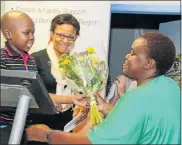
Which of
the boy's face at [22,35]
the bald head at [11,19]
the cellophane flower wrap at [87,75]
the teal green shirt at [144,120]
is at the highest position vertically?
the bald head at [11,19]

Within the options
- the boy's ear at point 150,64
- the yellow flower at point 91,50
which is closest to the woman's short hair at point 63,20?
the yellow flower at point 91,50

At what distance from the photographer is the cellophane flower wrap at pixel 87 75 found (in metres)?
1.85

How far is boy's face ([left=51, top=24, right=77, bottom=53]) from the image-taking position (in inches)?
86.4

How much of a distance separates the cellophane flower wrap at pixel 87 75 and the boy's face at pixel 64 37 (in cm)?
18

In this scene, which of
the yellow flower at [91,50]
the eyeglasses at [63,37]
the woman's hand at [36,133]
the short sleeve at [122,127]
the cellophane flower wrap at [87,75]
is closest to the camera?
the short sleeve at [122,127]

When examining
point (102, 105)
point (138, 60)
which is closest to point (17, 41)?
point (102, 105)

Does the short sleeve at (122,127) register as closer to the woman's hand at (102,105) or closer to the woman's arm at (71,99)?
the woman's hand at (102,105)

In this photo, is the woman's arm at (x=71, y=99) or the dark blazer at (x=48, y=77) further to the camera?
the dark blazer at (x=48, y=77)

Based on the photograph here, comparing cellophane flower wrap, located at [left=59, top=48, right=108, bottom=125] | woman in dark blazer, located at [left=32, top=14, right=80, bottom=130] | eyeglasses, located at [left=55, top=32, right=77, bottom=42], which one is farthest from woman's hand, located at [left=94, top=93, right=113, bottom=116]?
eyeglasses, located at [left=55, top=32, right=77, bottom=42]

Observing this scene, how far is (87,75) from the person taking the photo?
6.09 ft

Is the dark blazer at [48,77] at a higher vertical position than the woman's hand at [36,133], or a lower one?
higher

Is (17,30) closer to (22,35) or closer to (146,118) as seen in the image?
(22,35)

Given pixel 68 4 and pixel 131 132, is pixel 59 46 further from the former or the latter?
pixel 131 132

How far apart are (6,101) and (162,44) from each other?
82cm
